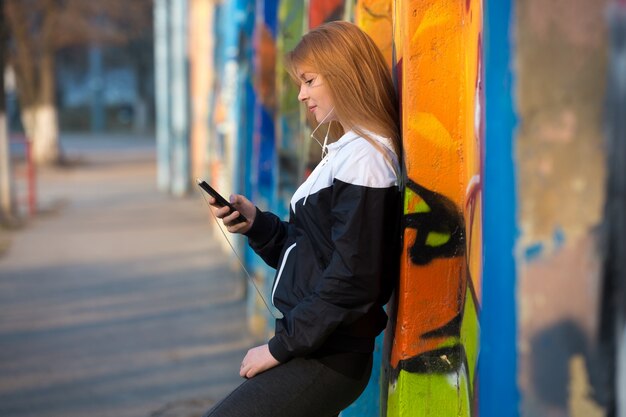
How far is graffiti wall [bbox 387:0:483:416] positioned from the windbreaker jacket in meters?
0.09

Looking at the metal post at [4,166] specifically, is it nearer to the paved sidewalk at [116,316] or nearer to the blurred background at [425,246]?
the blurred background at [425,246]

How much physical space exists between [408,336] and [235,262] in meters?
6.82

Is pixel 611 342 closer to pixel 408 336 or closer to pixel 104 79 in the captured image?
pixel 408 336

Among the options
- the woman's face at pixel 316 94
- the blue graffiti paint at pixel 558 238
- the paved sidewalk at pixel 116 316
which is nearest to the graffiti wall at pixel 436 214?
the woman's face at pixel 316 94

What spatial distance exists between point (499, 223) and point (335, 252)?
0.44m

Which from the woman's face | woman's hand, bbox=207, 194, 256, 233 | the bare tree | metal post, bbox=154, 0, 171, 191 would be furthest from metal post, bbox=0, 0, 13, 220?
the woman's face

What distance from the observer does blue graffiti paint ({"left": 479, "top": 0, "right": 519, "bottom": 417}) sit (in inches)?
100

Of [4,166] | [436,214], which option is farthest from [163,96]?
[436,214]

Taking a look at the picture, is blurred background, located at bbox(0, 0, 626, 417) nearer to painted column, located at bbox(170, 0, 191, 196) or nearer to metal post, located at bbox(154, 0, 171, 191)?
painted column, located at bbox(170, 0, 191, 196)

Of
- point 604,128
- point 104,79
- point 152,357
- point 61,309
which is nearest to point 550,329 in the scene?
point 604,128

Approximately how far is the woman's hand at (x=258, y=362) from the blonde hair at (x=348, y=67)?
25.7 inches

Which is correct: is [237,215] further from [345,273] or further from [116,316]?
[116,316]

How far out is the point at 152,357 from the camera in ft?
21.7

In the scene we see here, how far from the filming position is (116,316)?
25.7ft
